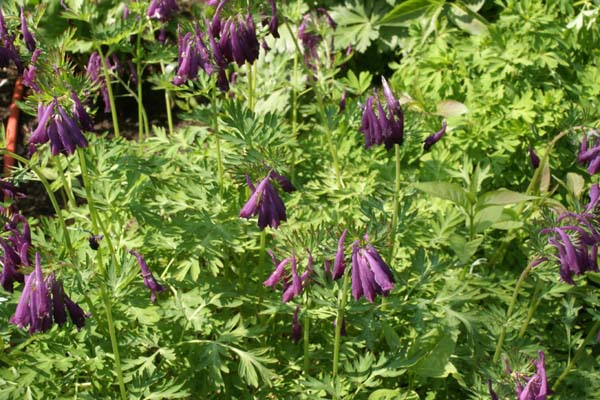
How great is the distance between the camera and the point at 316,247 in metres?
2.71

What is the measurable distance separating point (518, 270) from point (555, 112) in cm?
101

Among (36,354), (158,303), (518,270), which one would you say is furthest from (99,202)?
(518,270)

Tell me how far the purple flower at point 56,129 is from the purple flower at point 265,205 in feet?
2.20

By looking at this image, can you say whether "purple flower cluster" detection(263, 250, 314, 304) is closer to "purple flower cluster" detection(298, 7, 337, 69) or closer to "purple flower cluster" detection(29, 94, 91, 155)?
"purple flower cluster" detection(29, 94, 91, 155)

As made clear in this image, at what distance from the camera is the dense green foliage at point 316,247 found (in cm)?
290

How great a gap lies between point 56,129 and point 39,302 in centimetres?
63

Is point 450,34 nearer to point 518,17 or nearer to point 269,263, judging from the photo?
point 518,17

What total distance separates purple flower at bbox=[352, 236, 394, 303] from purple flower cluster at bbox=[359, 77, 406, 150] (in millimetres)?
671

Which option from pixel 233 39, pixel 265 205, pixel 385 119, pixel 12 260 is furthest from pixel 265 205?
pixel 12 260

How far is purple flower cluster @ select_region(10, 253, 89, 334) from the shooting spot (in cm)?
225

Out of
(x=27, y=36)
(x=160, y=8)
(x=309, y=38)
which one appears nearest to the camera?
(x=27, y=36)

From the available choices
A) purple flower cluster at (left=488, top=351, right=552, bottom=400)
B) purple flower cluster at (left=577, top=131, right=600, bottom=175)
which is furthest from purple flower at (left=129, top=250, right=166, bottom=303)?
purple flower cluster at (left=577, top=131, right=600, bottom=175)

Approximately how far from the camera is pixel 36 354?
115 inches

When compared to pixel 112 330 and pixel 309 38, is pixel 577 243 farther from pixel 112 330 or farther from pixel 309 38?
pixel 309 38
